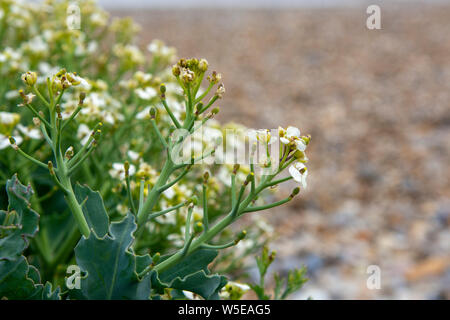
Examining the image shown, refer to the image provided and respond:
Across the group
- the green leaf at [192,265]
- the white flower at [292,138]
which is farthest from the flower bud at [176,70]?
the green leaf at [192,265]

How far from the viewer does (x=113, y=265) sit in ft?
2.44

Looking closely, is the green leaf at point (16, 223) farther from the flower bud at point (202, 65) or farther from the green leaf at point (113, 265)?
the flower bud at point (202, 65)

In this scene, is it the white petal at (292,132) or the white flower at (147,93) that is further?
the white flower at (147,93)

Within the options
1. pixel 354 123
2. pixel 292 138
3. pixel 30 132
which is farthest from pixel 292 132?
pixel 354 123

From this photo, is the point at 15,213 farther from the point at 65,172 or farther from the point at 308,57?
the point at 308,57

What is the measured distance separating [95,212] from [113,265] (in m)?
0.13

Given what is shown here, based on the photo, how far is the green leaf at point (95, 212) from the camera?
0.83m

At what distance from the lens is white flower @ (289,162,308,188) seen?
0.78 meters

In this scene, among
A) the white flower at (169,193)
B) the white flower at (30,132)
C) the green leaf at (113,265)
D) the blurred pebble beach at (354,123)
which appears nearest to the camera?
the green leaf at (113,265)

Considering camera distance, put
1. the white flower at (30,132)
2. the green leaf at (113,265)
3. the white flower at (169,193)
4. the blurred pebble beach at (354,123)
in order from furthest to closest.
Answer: the blurred pebble beach at (354,123)
the white flower at (30,132)
the white flower at (169,193)
the green leaf at (113,265)

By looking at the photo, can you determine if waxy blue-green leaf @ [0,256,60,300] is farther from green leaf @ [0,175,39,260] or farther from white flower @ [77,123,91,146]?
white flower @ [77,123,91,146]

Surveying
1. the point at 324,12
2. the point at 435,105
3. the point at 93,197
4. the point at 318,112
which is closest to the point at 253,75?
the point at 318,112

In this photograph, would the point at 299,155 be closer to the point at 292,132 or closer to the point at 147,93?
the point at 292,132

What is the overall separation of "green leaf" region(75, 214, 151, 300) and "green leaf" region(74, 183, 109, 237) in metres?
0.08
